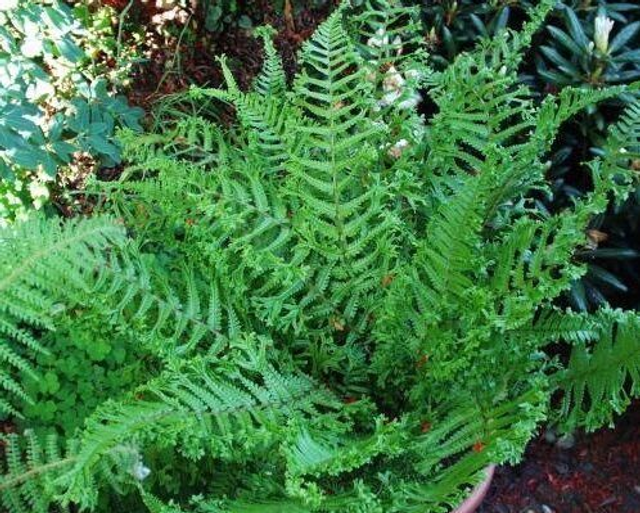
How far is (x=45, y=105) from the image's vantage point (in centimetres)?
266

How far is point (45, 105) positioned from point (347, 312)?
1380mm

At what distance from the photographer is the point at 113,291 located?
1.66m

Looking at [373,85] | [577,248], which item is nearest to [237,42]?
[373,85]

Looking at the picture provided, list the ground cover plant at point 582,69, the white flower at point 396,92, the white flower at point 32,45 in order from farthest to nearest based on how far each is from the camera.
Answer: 1. the white flower at point 32,45
2. the ground cover plant at point 582,69
3. the white flower at point 396,92

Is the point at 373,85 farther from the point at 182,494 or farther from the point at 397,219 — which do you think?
the point at 182,494

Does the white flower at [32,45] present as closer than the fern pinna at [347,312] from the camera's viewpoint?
No

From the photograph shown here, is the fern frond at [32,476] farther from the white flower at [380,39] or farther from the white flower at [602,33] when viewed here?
the white flower at [602,33]

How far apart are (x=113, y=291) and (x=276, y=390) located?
1.20ft

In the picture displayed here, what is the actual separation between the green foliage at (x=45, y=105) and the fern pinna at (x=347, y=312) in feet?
1.29

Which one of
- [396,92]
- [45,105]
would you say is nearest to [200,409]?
[396,92]

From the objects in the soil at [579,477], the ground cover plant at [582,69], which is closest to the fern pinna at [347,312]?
the ground cover plant at [582,69]

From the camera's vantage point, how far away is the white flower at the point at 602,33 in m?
1.94

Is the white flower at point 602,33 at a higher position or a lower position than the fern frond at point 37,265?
higher

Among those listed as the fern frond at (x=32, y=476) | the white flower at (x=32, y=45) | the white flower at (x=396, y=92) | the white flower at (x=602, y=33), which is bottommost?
the fern frond at (x=32, y=476)
